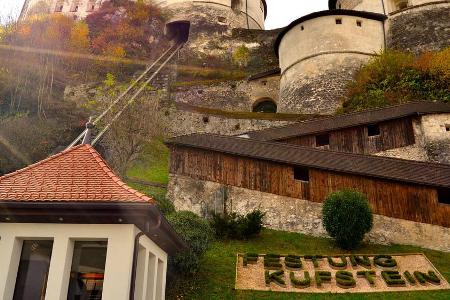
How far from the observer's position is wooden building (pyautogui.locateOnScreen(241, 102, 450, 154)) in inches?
783

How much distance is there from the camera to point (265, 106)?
3434cm

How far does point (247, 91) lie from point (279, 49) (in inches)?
158

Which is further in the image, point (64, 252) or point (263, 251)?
point (263, 251)

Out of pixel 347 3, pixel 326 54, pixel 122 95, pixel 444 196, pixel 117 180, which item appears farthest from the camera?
pixel 347 3

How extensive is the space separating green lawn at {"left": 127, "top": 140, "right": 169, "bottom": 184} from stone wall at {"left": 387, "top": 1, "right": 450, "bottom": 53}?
17734mm

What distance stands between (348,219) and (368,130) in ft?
28.3

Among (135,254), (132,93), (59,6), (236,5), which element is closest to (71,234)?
(135,254)

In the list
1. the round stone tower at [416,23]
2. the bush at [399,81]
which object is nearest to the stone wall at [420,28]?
the round stone tower at [416,23]

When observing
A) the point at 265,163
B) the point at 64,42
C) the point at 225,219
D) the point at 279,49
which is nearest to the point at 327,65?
the point at 279,49

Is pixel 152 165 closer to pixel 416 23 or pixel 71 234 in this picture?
pixel 71 234

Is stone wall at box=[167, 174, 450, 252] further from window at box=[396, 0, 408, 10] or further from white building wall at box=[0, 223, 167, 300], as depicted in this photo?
window at box=[396, 0, 408, 10]

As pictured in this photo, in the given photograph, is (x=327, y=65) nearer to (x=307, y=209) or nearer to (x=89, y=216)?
(x=307, y=209)

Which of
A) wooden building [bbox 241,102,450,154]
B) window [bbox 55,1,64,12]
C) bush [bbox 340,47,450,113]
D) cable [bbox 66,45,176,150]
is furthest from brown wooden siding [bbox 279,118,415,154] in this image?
window [bbox 55,1,64,12]

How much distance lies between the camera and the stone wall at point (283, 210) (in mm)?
14453
